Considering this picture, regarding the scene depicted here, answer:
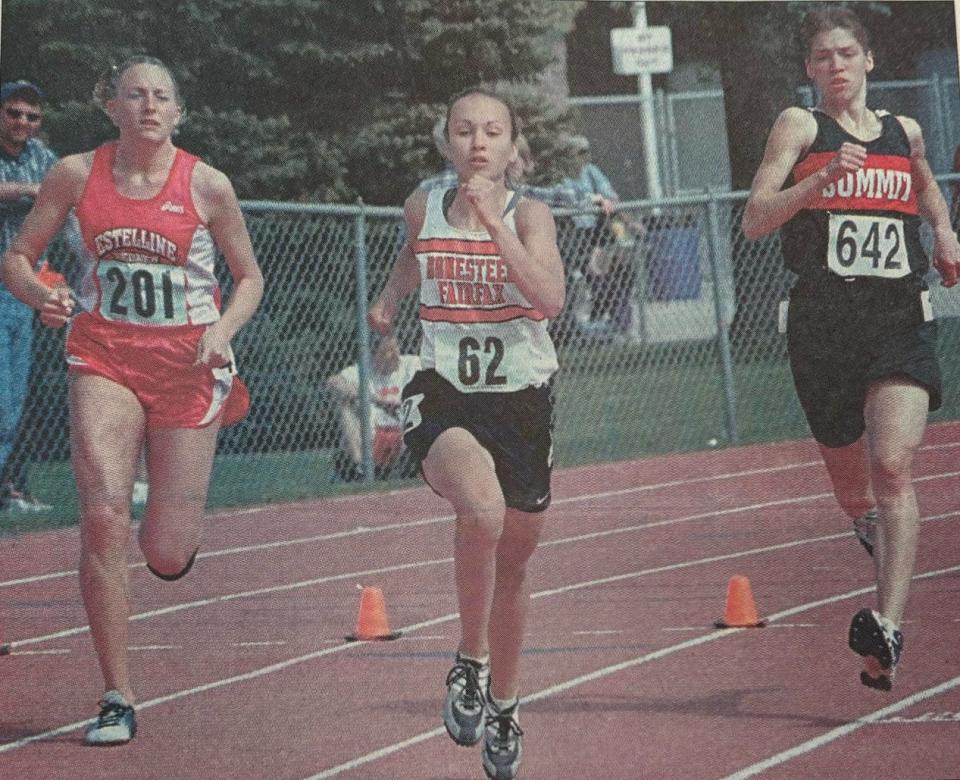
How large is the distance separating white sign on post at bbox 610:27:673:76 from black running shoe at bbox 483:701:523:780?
5.19 ft

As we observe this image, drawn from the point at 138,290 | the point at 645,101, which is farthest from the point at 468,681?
the point at 645,101

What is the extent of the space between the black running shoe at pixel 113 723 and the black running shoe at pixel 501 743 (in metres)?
0.72

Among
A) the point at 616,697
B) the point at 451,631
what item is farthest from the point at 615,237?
the point at 616,697

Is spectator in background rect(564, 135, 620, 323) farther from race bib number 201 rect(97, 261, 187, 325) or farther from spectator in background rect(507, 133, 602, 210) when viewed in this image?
race bib number 201 rect(97, 261, 187, 325)

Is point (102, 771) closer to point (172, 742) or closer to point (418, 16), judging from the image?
point (172, 742)

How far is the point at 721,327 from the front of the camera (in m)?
5.03

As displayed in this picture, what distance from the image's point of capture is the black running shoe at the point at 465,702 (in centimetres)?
385

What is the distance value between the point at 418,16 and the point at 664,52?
584mm

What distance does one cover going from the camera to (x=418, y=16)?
15.4 feet

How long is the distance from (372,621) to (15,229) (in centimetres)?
118

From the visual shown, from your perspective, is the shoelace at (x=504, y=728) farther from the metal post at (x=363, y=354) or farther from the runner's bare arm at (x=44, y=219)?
the metal post at (x=363, y=354)

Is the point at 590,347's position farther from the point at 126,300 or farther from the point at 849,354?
the point at 126,300

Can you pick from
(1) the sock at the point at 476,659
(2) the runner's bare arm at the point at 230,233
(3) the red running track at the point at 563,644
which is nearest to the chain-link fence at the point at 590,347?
(3) the red running track at the point at 563,644

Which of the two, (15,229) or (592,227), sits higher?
(15,229)
